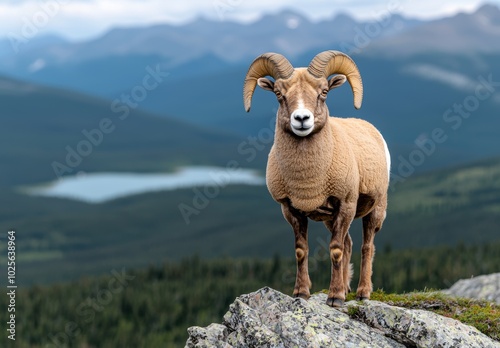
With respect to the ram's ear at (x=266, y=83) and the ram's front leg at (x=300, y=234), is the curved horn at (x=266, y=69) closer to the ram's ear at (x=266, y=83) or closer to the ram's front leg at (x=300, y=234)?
the ram's ear at (x=266, y=83)

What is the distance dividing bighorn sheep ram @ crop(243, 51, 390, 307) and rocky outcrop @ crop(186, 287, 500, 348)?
1.02 meters

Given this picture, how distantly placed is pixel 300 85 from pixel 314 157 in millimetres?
1802

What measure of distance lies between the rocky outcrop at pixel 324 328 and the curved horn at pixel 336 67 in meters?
5.16

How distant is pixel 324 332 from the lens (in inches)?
714

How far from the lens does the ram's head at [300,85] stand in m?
18.1

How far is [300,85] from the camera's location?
18.5 metres

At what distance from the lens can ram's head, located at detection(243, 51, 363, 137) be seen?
18.1 meters

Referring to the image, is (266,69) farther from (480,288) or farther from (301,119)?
(480,288)

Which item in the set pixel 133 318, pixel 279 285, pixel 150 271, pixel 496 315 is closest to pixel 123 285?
pixel 150 271

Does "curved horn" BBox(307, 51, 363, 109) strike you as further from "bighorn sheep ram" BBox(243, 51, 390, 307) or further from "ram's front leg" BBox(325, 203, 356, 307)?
"ram's front leg" BBox(325, 203, 356, 307)

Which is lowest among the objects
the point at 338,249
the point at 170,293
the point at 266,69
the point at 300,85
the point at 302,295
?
the point at 170,293

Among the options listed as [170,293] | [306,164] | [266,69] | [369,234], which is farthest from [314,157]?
[170,293]

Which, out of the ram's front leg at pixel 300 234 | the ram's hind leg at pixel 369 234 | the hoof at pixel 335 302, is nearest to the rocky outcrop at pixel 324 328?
the hoof at pixel 335 302

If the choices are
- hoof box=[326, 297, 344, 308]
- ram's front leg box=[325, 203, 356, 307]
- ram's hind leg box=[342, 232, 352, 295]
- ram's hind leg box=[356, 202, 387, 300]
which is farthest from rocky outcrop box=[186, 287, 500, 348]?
ram's hind leg box=[342, 232, 352, 295]
